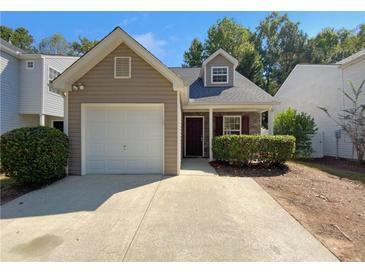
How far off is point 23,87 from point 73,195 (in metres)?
10.4

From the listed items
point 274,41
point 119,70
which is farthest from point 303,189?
point 274,41

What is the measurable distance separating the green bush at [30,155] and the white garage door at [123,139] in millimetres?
1463

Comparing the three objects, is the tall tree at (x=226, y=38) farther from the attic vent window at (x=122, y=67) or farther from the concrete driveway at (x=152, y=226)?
the concrete driveway at (x=152, y=226)

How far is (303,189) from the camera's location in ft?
23.3

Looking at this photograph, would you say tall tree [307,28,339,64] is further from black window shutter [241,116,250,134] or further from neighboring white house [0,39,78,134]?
neighboring white house [0,39,78,134]

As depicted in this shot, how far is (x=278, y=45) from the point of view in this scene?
37.2 m

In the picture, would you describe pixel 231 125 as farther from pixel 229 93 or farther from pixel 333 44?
pixel 333 44

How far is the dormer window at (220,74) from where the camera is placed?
1395 centimetres

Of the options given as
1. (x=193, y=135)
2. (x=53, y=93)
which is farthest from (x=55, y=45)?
(x=193, y=135)

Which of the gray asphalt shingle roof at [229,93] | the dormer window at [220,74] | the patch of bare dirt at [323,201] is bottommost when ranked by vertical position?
the patch of bare dirt at [323,201]

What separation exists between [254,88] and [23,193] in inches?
453

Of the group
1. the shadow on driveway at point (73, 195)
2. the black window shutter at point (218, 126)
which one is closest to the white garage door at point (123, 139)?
the shadow on driveway at point (73, 195)

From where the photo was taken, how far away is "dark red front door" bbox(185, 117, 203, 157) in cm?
1376

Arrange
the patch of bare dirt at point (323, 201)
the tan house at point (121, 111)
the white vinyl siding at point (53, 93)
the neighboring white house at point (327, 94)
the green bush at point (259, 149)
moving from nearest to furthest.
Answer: the patch of bare dirt at point (323, 201) < the tan house at point (121, 111) < the green bush at point (259, 149) < the neighboring white house at point (327, 94) < the white vinyl siding at point (53, 93)
